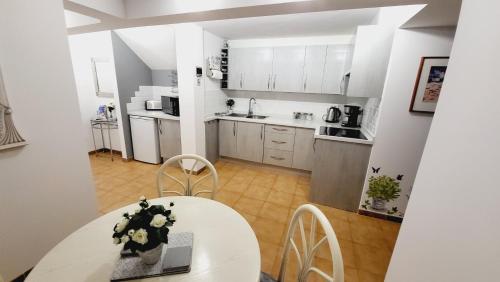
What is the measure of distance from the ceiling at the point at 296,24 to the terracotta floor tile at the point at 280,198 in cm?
219

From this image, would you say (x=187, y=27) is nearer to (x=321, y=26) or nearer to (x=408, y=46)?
(x=321, y=26)

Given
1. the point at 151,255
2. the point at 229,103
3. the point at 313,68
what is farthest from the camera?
the point at 229,103

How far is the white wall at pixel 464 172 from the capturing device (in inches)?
21.0

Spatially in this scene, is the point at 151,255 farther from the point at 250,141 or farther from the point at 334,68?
the point at 334,68

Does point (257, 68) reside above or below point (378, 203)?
above

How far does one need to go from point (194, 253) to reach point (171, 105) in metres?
2.82

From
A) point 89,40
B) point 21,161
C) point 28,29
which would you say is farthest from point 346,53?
point 89,40

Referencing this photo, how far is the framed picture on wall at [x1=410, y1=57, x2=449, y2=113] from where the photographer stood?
1780 millimetres

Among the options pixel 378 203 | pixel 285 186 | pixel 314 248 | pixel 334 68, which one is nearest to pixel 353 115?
pixel 334 68

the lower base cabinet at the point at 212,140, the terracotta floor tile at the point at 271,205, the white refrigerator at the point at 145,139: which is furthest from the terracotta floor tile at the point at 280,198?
the white refrigerator at the point at 145,139

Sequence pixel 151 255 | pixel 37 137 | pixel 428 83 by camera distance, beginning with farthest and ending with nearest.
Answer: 1. pixel 428 83
2. pixel 37 137
3. pixel 151 255

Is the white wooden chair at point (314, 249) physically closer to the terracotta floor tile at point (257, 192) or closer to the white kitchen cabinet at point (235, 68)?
the terracotta floor tile at point (257, 192)

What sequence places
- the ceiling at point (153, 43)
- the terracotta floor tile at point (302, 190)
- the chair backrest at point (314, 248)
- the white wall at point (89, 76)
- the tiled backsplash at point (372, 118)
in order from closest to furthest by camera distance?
the chair backrest at point (314, 248), the tiled backsplash at point (372, 118), the terracotta floor tile at point (302, 190), the ceiling at point (153, 43), the white wall at point (89, 76)

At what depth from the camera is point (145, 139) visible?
133 inches
